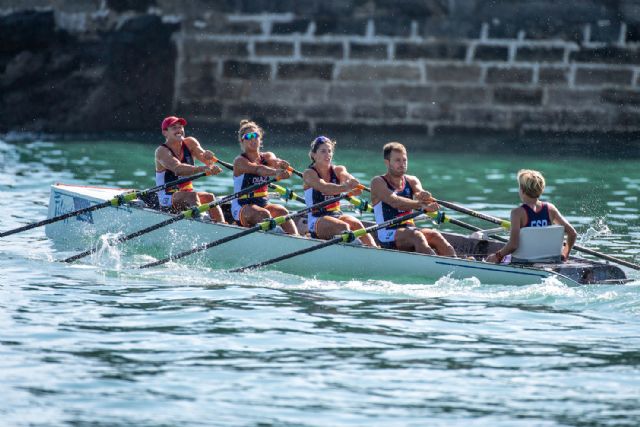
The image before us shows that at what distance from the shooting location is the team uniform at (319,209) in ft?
46.7

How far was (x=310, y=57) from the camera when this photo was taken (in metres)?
28.3

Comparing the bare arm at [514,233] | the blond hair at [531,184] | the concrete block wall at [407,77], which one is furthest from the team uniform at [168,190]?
the concrete block wall at [407,77]

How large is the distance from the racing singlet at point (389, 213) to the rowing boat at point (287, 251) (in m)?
0.51

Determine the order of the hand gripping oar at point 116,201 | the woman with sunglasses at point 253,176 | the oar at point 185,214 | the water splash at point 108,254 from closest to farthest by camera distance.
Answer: the water splash at point 108,254
the oar at point 185,214
the woman with sunglasses at point 253,176
the hand gripping oar at point 116,201

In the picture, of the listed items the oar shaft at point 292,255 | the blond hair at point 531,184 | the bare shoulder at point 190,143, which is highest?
the blond hair at point 531,184

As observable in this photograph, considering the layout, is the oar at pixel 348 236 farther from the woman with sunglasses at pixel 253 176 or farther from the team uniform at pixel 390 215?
the woman with sunglasses at pixel 253 176

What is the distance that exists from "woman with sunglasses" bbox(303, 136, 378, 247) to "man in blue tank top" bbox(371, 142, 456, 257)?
1.14 ft

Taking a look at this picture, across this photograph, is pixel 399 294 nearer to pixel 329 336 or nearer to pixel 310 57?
pixel 329 336

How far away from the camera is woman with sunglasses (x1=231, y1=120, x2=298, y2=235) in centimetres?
1485

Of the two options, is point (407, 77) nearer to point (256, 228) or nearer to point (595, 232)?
point (595, 232)

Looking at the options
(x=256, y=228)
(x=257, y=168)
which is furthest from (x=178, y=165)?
(x=256, y=228)

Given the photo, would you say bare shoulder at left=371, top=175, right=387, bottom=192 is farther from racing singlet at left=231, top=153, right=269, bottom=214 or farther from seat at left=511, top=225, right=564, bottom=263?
racing singlet at left=231, top=153, right=269, bottom=214

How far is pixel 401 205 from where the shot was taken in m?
13.3

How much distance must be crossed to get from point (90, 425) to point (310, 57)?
67.5 feet
